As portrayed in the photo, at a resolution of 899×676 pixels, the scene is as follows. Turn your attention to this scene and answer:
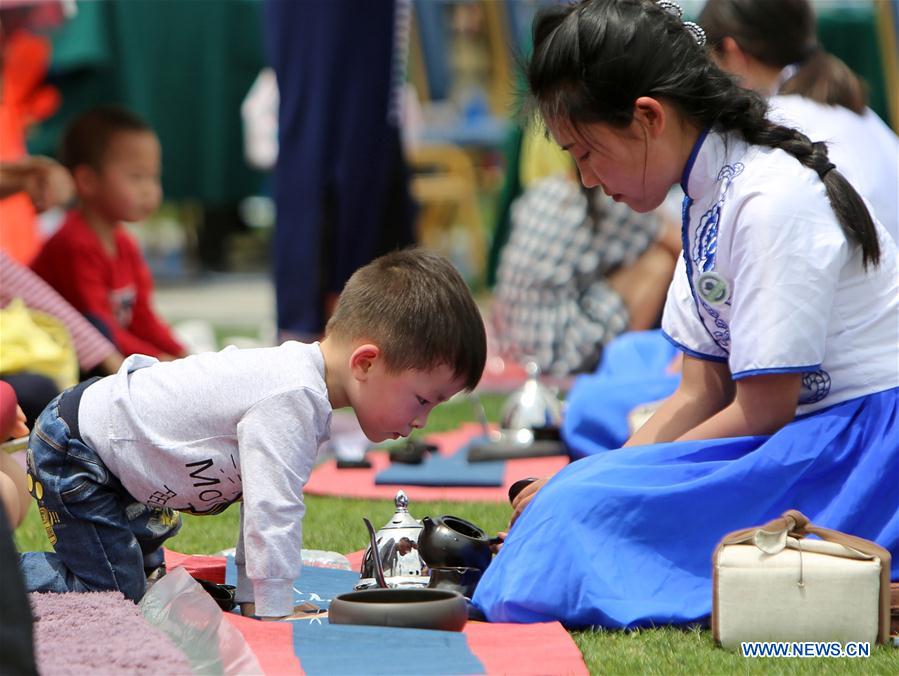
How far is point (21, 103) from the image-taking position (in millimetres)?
6461

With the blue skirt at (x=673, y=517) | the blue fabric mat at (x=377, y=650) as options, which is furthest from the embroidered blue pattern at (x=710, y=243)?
the blue fabric mat at (x=377, y=650)

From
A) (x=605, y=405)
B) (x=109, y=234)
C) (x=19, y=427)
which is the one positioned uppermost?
(x=109, y=234)

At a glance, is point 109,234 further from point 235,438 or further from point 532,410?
point 235,438

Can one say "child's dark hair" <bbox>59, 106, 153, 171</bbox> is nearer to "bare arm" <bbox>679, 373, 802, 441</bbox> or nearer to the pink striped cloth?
the pink striped cloth

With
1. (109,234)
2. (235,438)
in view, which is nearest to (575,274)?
(109,234)

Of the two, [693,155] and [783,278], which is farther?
[693,155]

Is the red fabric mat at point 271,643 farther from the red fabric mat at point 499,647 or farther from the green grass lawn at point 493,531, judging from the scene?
the green grass lawn at point 493,531

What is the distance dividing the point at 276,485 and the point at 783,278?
986mm

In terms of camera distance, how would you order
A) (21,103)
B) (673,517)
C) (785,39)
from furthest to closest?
(21,103)
(785,39)
(673,517)

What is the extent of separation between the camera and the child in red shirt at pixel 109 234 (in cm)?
499

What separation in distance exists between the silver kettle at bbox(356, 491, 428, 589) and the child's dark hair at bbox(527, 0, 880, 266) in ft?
2.82

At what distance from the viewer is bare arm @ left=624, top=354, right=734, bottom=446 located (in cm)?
293

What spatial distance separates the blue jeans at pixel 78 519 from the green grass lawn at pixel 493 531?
67 centimetres

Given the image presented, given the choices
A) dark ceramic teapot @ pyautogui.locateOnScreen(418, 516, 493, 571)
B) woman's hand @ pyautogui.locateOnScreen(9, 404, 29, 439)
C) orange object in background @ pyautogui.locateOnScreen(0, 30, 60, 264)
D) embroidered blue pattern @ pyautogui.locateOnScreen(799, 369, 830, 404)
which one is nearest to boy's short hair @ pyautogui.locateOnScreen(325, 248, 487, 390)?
dark ceramic teapot @ pyautogui.locateOnScreen(418, 516, 493, 571)
